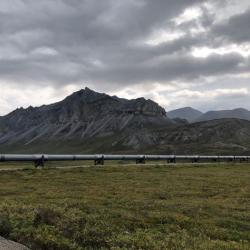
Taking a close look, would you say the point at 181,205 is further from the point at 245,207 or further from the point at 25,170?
the point at 25,170

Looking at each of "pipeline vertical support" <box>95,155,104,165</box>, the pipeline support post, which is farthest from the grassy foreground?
"pipeline vertical support" <box>95,155,104,165</box>

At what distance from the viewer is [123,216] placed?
1638 centimetres

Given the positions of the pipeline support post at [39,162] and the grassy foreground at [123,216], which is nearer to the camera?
the grassy foreground at [123,216]

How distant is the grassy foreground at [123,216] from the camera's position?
13.1m

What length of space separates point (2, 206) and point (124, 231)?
5.33 meters

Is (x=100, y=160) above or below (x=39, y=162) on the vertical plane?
above

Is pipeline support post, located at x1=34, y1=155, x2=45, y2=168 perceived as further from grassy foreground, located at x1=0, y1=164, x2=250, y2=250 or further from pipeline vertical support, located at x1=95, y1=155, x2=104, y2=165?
grassy foreground, located at x1=0, y1=164, x2=250, y2=250

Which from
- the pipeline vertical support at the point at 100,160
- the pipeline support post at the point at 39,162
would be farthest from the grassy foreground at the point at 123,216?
the pipeline vertical support at the point at 100,160

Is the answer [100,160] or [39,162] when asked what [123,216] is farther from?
[100,160]

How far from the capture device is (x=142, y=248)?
1244 cm

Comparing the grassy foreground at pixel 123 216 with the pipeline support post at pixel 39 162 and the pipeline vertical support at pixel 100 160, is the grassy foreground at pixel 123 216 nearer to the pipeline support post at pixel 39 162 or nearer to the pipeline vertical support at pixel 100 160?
the pipeline support post at pixel 39 162

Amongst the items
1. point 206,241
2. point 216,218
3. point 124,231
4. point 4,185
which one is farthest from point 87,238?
point 4,185

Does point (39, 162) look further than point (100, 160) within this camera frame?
No

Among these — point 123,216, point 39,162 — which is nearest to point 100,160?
point 39,162
